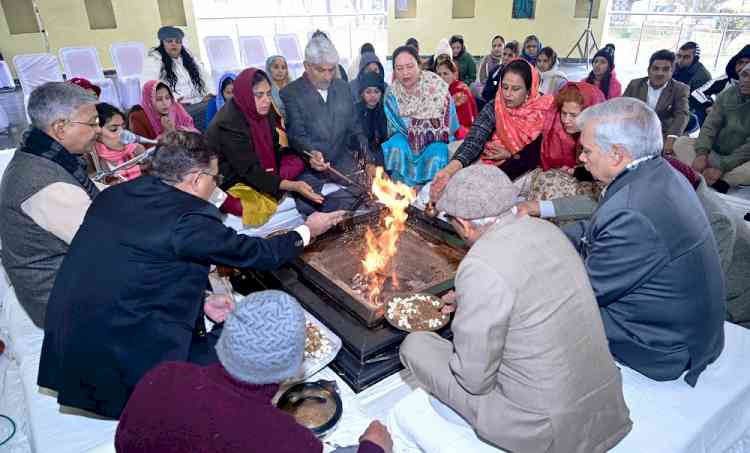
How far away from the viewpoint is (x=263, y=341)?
1.22 meters

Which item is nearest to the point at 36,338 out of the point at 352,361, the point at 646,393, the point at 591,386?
the point at 352,361

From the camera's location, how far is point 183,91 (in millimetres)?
6477

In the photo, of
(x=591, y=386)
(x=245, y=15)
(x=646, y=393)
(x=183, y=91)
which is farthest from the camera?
(x=245, y=15)

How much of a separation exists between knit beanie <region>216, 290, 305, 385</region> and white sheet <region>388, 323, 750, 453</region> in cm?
93

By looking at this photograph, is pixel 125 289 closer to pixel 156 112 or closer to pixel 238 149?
pixel 238 149

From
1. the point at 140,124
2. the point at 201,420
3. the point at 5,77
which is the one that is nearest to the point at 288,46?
the point at 5,77

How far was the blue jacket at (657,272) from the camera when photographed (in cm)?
190

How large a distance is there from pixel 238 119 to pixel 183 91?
324 centimetres

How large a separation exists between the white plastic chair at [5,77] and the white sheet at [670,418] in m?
11.0

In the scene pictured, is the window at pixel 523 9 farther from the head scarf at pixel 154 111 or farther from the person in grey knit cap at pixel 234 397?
the person in grey knit cap at pixel 234 397

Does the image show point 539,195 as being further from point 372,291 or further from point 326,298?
point 326,298

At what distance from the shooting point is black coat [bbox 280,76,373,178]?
4.41 meters

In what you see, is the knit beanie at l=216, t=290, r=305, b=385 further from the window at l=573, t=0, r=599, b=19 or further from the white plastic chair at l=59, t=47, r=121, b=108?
the window at l=573, t=0, r=599, b=19

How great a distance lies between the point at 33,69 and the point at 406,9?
30.2 feet
